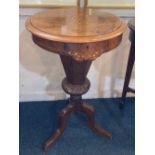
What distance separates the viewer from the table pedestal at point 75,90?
4.89 ft

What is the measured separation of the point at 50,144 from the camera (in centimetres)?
166

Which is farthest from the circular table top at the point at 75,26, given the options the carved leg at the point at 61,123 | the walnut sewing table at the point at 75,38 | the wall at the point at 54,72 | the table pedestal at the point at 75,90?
the carved leg at the point at 61,123

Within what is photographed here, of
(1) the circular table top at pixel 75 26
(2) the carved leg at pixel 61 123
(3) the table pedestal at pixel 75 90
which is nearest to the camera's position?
(1) the circular table top at pixel 75 26

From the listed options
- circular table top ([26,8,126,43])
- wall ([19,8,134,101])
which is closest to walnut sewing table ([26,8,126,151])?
circular table top ([26,8,126,43])

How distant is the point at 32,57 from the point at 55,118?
479 mm

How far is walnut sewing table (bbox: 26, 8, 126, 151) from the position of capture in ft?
4.11

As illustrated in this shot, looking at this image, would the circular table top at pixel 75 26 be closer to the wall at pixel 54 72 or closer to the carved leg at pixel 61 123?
the wall at pixel 54 72

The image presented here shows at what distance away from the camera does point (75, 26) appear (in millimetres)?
1344

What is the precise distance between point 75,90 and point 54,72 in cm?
45

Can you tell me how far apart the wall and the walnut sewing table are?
0.37 metres

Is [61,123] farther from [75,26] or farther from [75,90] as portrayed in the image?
[75,26]
